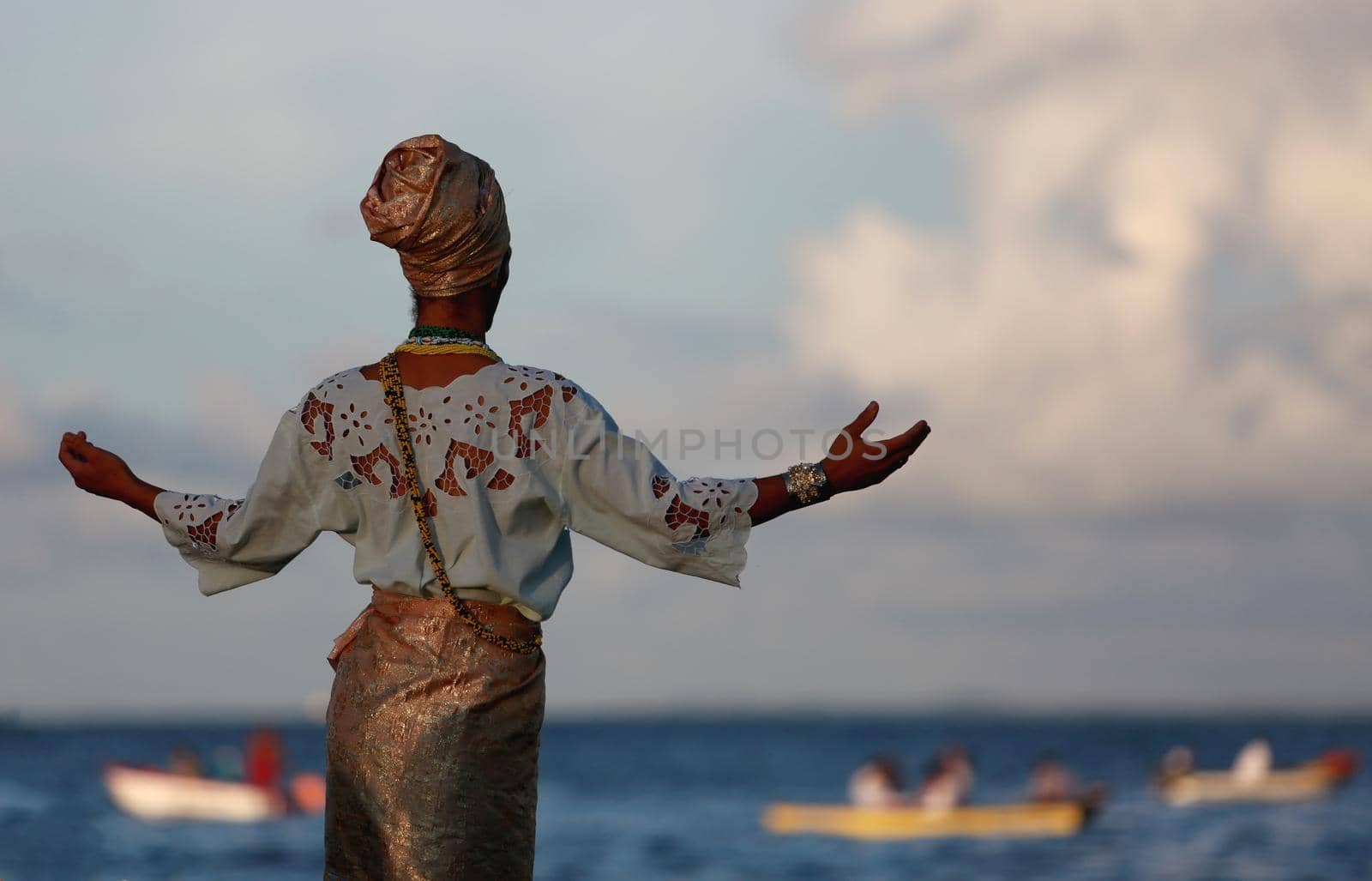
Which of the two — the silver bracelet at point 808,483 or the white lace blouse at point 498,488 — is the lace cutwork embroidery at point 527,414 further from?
the silver bracelet at point 808,483

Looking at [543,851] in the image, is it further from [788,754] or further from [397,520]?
[788,754]

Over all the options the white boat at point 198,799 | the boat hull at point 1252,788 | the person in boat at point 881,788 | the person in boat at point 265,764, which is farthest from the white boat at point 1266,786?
the white boat at point 198,799

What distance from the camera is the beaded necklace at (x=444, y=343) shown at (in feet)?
10.6

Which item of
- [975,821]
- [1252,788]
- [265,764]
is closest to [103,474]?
[975,821]

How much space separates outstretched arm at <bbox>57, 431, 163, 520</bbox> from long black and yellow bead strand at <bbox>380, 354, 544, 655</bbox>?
2.02 feet

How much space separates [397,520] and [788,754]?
89170 millimetres

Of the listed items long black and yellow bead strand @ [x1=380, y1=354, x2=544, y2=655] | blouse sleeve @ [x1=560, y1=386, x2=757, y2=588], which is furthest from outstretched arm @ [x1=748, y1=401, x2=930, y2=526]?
long black and yellow bead strand @ [x1=380, y1=354, x2=544, y2=655]

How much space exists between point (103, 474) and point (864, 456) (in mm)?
1591

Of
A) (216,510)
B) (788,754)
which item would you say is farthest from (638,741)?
(216,510)

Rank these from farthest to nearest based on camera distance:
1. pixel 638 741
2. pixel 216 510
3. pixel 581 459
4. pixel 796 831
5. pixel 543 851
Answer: pixel 638 741, pixel 796 831, pixel 543 851, pixel 216 510, pixel 581 459

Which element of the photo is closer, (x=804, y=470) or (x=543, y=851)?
(x=804, y=470)

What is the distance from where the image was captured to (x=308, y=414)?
3.27 m

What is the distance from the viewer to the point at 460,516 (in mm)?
3143

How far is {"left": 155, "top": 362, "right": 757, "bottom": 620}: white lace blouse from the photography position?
10.3ft
